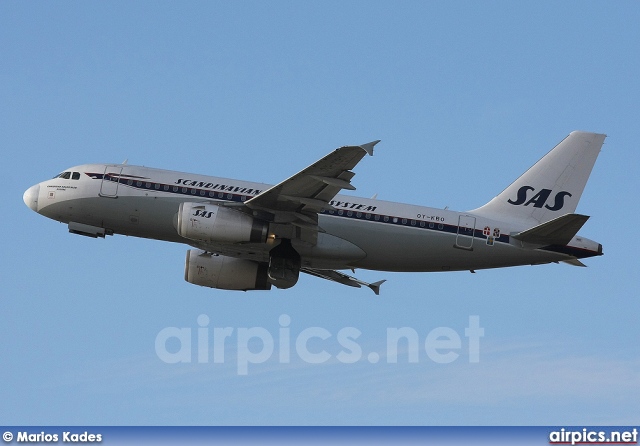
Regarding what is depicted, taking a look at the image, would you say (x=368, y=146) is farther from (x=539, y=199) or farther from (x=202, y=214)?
(x=539, y=199)

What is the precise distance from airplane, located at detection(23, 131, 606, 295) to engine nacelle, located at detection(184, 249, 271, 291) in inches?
62.2

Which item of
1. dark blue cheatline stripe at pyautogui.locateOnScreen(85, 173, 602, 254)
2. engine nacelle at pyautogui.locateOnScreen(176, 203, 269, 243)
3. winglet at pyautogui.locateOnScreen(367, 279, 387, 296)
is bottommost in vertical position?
winglet at pyautogui.locateOnScreen(367, 279, 387, 296)

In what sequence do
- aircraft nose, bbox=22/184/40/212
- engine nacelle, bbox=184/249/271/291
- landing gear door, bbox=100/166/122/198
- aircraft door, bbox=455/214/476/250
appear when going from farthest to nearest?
engine nacelle, bbox=184/249/271/291
aircraft nose, bbox=22/184/40/212
landing gear door, bbox=100/166/122/198
aircraft door, bbox=455/214/476/250

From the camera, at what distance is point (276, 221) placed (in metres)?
49.8

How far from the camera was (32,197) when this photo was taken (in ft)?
177

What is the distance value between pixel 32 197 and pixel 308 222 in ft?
46.0

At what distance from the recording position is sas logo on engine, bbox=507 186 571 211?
53.3 metres

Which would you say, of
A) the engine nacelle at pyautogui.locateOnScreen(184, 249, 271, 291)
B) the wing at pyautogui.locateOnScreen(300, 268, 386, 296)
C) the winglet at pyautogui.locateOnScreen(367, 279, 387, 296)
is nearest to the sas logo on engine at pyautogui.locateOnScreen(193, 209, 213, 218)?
the engine nacelle at pyautogui.locateOnScreen(184, 249, 271, 291)

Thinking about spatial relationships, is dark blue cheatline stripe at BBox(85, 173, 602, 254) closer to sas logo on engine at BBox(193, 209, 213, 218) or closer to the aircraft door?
the aircraft door

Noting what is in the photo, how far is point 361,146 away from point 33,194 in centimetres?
1879

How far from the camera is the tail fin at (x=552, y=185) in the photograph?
174 feet

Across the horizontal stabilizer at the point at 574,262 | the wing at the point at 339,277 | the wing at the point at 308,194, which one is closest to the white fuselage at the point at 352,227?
the horizontal stabilizer at the point at 574,262

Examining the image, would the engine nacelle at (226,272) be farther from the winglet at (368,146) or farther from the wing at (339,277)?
the winglet at (368,146)

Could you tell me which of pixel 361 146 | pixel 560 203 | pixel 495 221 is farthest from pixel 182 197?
pixel 560 203
